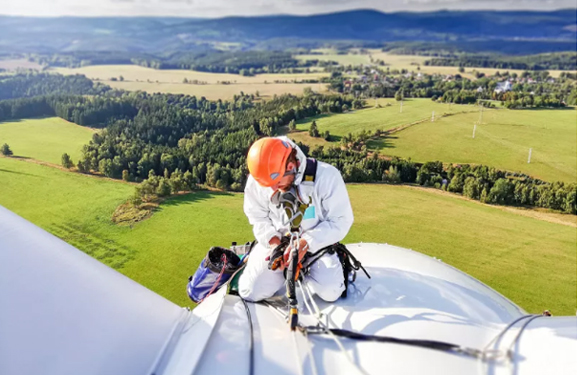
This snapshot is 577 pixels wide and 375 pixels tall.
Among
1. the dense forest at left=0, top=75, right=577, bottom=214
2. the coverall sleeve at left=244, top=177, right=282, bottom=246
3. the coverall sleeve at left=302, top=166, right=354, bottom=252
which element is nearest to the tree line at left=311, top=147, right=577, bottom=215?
the dense forest at left=0, top=75, right=577, bottom=214

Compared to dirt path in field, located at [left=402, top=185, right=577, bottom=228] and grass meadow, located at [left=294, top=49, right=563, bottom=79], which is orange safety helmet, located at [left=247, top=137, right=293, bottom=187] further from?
grass meadow, located at [left=294, top=49, right=563, bottom=79]

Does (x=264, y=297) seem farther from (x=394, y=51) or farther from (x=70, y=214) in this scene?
(x=394, y=51)

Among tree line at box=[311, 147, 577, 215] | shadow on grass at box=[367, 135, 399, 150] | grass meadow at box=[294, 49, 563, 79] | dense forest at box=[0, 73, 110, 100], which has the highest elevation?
grass meadow at box=[294, 49, 563, 79]

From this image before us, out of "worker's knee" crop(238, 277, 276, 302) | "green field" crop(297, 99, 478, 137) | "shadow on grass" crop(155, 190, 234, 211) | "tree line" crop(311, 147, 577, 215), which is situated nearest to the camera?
"worker's knee" crop(238, 277, 276, 302)

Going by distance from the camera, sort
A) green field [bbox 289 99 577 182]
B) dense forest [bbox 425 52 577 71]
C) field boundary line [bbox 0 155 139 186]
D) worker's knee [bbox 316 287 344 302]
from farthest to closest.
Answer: dense forest [bbox 425 52 577 71]
green field [bbox 289 99 577 182]
field boundary line [bbox 0 155 139 186]
worker's knee [bbox 316 287 344 302]

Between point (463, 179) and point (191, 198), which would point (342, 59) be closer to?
point (463, 179)

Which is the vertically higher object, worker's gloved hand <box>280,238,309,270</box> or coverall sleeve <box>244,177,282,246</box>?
coverall sleeve <box>244,177,282,246</box>

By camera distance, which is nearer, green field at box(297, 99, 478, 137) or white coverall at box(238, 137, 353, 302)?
white coverall at box(238, 137, 353, 302)
